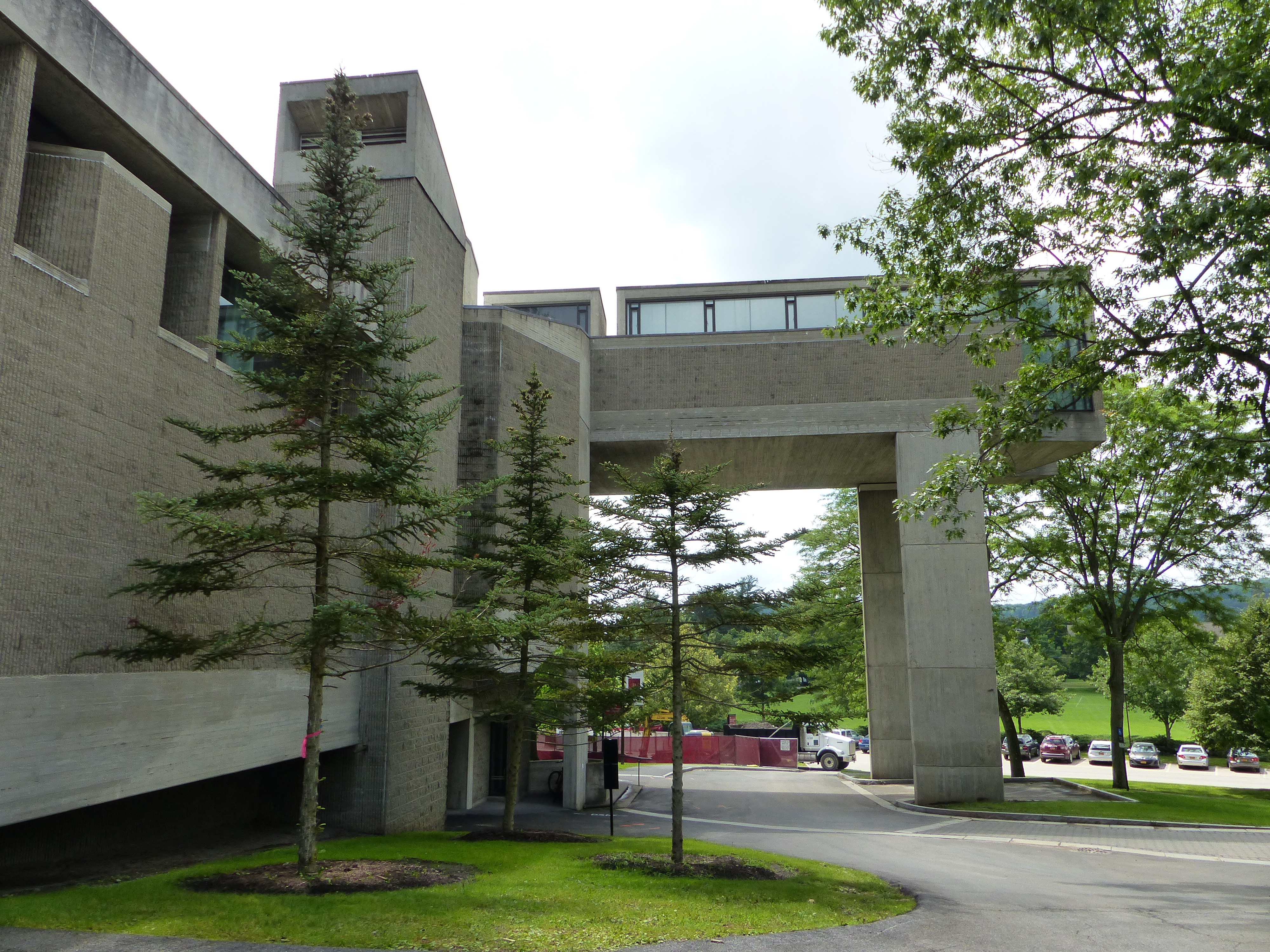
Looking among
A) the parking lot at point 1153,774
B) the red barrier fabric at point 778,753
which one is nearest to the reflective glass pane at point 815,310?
the parking lot at point 1153,774

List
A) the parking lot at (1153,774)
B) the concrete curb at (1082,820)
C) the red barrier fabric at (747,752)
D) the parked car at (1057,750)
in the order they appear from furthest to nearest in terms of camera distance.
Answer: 1. the parked car at (1057,750)
2. the red barrier fabric at (747,752)
3. the parking lot at (1153,774)
4. the concrete curb at (1082,820)

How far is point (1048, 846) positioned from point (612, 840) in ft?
30.3

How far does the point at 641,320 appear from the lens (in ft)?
110

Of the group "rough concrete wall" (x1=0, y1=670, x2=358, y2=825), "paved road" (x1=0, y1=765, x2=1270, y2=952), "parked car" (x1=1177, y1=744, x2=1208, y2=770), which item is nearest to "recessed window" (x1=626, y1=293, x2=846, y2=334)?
"paved road" (x1=0, y1=765, x2=1270, y2=952)

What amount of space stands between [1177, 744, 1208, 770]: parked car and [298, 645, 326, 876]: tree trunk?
54.1 m

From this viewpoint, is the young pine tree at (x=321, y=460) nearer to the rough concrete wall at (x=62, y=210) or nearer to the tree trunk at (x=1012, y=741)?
the rough concrete wall at (x=62, y=210)

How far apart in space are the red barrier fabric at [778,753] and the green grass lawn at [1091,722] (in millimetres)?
26063

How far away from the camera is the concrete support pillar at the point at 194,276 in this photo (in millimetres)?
14898

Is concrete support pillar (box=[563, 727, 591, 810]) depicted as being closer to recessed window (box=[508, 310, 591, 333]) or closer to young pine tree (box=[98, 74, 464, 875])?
young pine tree (box=[98, 74, 464, 875])

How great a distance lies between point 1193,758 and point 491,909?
2129 inches

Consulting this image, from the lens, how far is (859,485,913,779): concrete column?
116ft

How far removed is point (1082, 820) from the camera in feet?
73.8

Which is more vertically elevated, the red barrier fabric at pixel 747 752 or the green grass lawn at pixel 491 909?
the green grass lawn at pixel 491 909

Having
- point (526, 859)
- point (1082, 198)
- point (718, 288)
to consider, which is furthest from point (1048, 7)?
point (718, 288)
